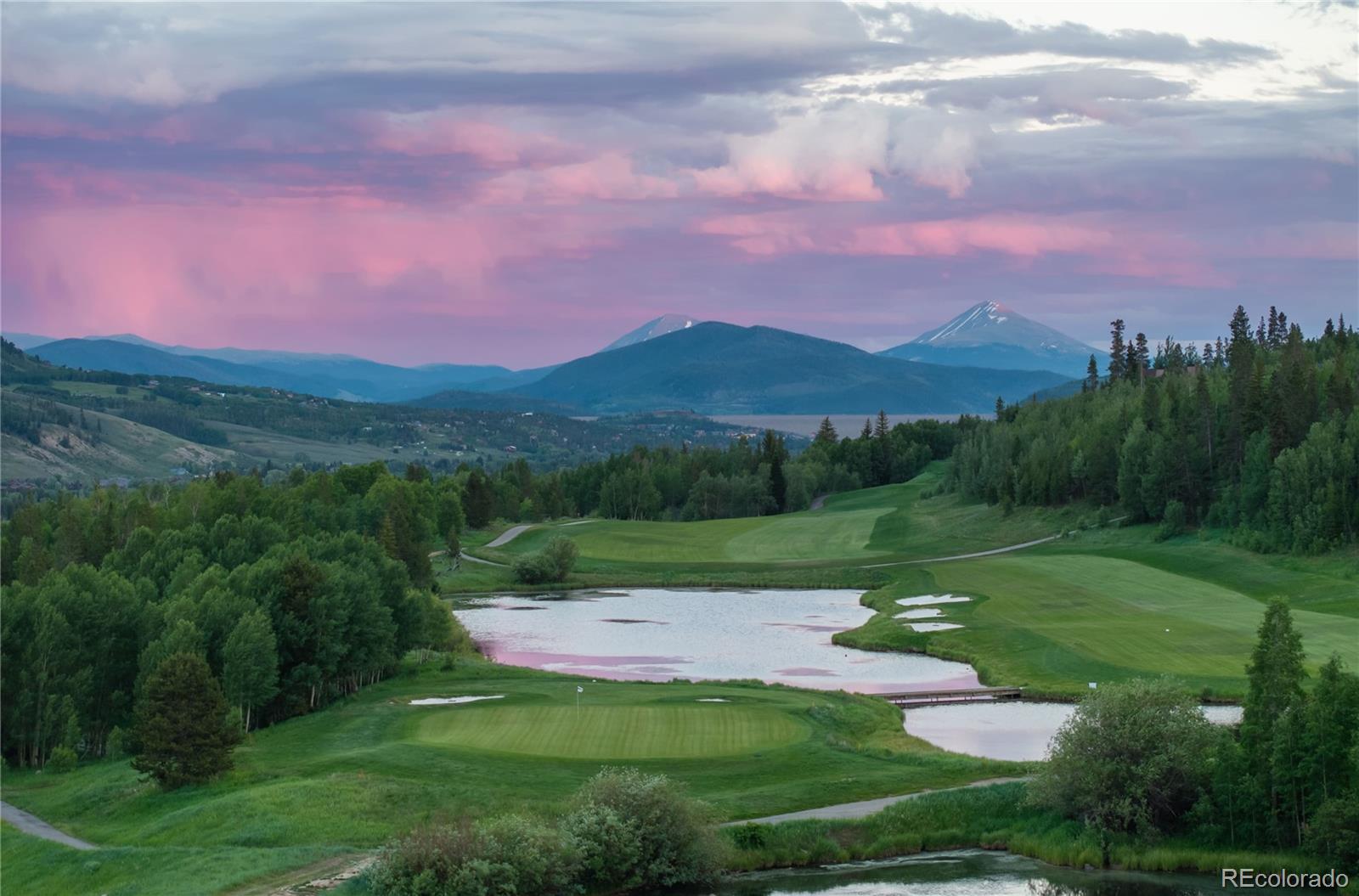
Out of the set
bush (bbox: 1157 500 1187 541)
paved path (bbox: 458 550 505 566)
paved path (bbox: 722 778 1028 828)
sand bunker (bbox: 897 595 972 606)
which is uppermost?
bush (bbox: 1157 500 1187 541)

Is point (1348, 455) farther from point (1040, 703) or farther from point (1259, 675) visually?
point (1259, 675)

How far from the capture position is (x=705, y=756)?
49.4 m

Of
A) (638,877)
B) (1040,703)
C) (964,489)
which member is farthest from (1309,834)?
(964,489)

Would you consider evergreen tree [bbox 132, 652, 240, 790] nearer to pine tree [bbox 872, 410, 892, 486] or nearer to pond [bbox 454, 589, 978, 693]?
pond [bbox 454, 589, 978, 693]

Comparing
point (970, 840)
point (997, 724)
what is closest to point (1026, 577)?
point (997, 724)

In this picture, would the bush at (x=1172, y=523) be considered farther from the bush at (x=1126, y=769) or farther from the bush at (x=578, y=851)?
the bush at (x=578, y=851)

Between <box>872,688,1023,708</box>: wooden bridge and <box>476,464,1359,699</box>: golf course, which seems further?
<box>476,464,1359,699</box>: golf course

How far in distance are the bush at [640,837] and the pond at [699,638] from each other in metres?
28.0

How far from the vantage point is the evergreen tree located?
161 feet

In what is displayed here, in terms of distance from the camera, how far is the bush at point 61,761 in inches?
2293

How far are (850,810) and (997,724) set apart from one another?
16576 millimetres

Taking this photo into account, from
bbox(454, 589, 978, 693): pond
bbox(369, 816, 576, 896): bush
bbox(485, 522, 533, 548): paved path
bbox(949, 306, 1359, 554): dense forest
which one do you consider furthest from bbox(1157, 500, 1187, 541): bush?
bbox(369, 816, 576, 896): bush

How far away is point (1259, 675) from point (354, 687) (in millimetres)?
42874

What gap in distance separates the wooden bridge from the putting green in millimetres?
8479
